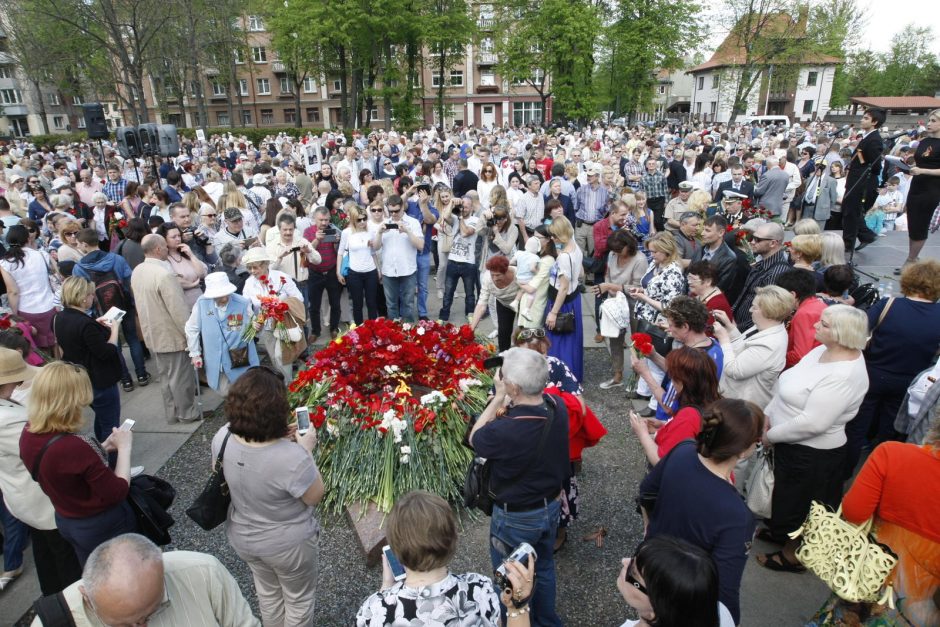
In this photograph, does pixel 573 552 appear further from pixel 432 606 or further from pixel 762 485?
pixel 432 606

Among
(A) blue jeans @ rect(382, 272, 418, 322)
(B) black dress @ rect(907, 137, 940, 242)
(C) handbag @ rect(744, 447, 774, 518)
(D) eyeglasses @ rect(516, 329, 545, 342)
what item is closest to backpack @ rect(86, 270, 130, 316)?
(A) blue jeans @ rect(382, 272, 418, 322)

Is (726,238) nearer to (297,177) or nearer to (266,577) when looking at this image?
(266,577)

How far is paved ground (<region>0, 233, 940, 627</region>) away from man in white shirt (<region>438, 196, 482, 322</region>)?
2.80m

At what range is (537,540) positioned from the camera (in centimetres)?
305

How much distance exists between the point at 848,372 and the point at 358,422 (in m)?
3.61

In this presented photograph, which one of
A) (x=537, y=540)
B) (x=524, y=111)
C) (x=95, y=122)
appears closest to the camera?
(x=537, y=540)

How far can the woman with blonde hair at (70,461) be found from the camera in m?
2.79

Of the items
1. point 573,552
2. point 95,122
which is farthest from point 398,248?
point 95,122

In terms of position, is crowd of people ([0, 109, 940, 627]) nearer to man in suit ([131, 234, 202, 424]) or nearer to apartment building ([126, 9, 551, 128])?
man in suit ([131, 234, 202, 424])

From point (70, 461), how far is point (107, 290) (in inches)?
163

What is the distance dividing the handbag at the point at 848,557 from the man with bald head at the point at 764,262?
2.95 meters

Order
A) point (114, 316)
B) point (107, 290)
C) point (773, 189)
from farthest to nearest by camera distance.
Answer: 1. point (773, 189)
2. point (107, 290)
3. point (114, 316)

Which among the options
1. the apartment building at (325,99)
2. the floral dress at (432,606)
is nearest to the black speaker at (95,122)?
the floral dress at (432,606)

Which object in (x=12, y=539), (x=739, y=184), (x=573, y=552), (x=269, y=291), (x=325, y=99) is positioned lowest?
(x=573, y=552)
